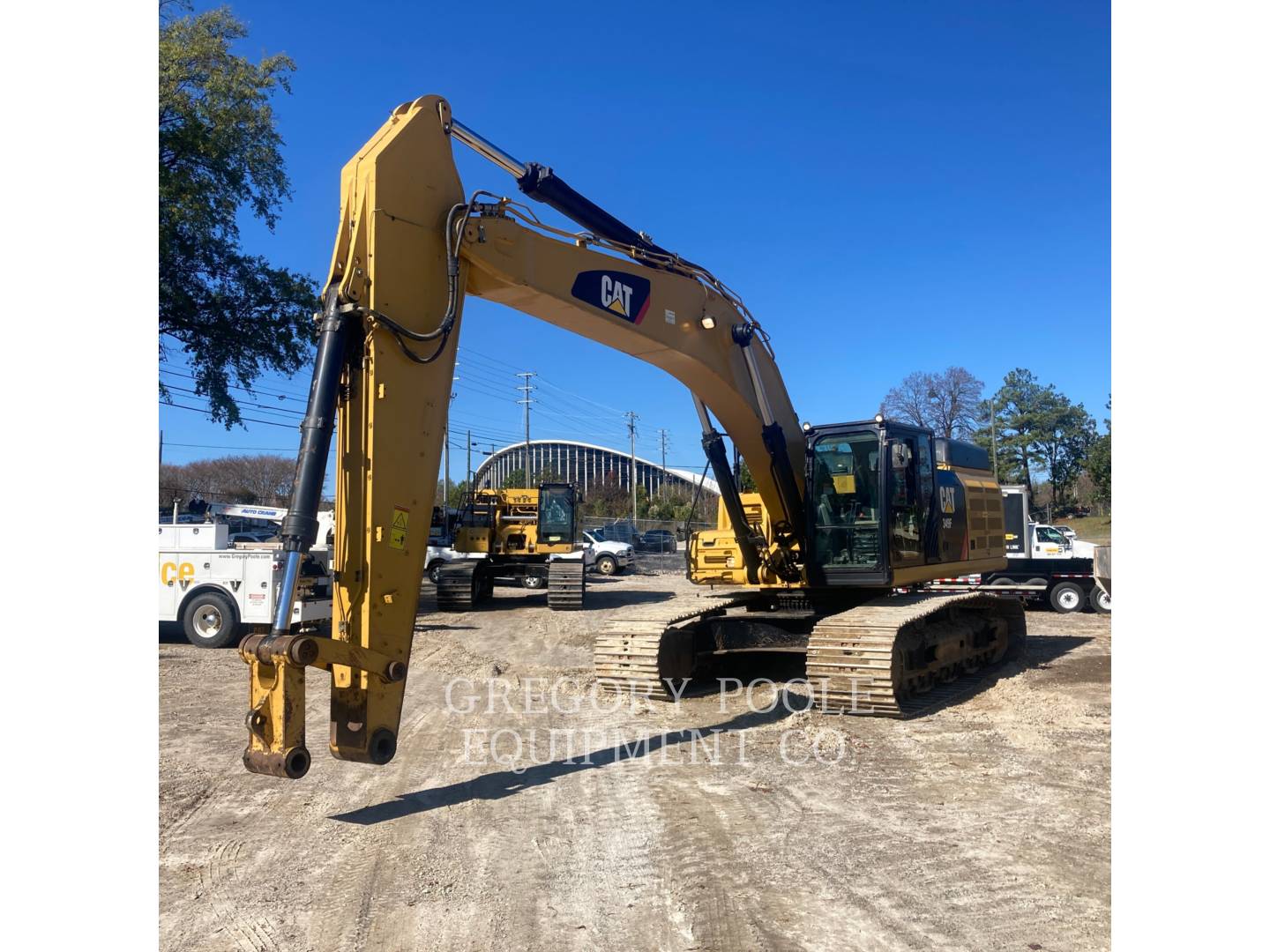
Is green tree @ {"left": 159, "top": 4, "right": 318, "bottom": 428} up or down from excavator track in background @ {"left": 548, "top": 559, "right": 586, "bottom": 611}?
up

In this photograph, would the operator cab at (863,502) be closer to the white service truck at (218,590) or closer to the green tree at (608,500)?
the white service truck at (218,590)

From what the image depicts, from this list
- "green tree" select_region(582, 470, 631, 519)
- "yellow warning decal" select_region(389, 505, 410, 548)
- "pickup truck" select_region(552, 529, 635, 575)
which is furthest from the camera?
"green tree" select_region(582, 470, 631, 519)

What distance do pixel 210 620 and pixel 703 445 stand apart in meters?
8.72

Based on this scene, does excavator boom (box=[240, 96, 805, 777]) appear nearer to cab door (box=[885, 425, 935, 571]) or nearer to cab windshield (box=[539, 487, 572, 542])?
cab door (box=[885, 425, 935, 571])

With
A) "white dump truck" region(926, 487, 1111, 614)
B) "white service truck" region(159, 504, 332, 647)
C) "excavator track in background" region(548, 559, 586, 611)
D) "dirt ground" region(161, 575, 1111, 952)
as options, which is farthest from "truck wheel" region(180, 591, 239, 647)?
"white dump truck" region(926, 487, 1111, 614)

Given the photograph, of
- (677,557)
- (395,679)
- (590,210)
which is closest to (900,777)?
(395,679)

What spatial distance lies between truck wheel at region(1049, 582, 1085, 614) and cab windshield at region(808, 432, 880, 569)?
1165cm

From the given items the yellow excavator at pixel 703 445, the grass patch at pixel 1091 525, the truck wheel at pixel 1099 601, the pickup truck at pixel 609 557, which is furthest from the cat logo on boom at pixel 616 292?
the grass patch at pixel 1091 525

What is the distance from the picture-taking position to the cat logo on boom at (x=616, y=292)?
274 inches

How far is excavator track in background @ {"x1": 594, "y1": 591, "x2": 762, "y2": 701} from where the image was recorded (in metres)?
8.85

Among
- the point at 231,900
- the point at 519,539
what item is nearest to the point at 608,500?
the point at 519,539

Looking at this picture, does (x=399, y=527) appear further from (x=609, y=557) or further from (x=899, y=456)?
(x=609, y=557)

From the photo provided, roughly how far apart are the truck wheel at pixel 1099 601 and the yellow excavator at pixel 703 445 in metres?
6.55

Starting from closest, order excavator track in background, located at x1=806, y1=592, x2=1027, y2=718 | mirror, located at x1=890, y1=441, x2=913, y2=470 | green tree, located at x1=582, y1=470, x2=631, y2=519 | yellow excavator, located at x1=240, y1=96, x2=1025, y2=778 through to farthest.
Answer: yellow excavator, located at x1=240, y1=96, x2=1025, y2=778 → excavator track in background, located at x1=806, y1=592, x2=1027, y2=718 → mirror, located at x1=890, y1=441, x2=913, y2=470 → green tree, located at x1=582, y1=470, x2=631, y2=519
